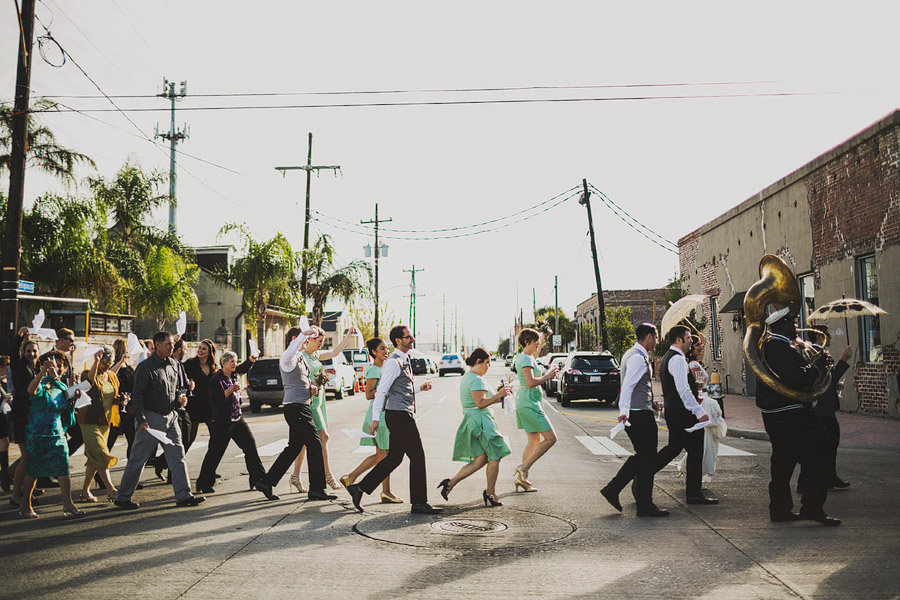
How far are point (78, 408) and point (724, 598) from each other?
20.9 ft

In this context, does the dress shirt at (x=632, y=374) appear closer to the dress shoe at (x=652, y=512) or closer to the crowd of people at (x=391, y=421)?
the crowd of people at (x=391, y=421)

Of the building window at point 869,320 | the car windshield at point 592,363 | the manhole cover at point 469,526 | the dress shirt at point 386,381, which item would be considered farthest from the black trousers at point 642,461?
the car windshield at point 592,363

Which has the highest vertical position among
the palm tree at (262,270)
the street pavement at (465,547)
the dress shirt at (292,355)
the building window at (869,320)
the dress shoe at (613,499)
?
the palm tree at (262,270)

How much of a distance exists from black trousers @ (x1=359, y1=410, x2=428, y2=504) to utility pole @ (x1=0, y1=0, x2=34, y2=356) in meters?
8.94

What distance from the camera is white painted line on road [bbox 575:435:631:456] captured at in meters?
11.8

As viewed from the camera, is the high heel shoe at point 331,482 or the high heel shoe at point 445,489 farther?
the high heel shoe at point 331,482

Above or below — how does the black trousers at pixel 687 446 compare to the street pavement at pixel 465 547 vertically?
above

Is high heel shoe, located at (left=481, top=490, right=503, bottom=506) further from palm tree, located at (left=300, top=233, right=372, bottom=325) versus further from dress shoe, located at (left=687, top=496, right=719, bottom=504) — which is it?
palm tree, located at (left=300, top=233, right=372, bottom=325)

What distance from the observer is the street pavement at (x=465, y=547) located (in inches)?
193

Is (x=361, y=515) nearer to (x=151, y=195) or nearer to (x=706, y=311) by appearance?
(x=706, y=311)

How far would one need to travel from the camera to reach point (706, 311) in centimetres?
2823

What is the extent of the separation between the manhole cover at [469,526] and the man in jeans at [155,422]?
110 inches

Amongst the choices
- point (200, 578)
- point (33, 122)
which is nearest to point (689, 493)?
point (200, 578)

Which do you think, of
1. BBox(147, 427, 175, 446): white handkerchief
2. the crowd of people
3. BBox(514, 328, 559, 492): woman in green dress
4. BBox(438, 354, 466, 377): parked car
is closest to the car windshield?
the crowd of people
